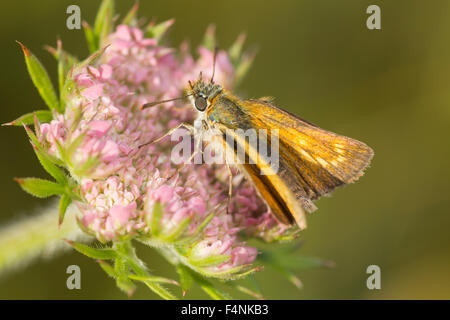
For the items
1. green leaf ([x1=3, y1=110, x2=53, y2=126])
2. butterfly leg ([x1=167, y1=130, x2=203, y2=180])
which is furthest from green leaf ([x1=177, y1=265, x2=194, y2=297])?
green leaf ([x1=3, y1=110, x2=53, y2=126])

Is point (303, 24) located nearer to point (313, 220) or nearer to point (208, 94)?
point (313, 220)

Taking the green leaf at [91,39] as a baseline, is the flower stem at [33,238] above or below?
below

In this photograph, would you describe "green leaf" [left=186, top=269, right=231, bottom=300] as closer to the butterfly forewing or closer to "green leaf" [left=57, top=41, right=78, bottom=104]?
the butterfly forewing

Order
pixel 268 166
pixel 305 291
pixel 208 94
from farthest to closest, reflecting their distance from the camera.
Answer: pixel 305 291, pixel 208 94, pixel 268 166

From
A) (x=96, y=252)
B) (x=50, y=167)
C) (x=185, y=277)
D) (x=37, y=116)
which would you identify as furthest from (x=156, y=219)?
(x=37, y=116)

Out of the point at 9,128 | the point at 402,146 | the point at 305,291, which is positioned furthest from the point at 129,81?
the point at 402,146

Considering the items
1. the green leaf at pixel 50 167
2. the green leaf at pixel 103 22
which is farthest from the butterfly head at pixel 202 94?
the green leaf at pixel 50 167

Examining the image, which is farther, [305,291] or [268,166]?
[305,291]

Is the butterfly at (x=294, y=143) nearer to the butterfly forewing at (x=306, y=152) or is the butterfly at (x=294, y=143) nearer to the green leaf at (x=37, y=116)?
the butterfly forewing at (x=306, y=152)
